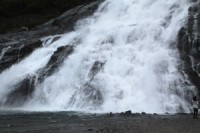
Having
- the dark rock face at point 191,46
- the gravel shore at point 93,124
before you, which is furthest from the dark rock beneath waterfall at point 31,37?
the gravel shore at point 93,124

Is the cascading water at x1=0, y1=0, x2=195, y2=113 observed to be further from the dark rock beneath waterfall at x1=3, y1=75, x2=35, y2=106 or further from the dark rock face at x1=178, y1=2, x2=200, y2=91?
the dark rock face at x1=178, y1=2, x2=200, y2=91

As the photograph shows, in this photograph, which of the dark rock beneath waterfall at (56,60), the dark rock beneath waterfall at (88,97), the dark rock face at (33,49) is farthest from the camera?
Result: the dark rock beneath waterfall at (56,60)

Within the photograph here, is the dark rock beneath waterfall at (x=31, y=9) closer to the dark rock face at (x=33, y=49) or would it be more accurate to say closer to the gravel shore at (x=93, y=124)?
the dark rock face at (x=33, y=49)

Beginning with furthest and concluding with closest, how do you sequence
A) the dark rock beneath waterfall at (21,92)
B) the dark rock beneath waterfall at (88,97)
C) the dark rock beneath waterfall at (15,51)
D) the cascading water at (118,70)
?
the dark rock beneath waterfall at (15,51), the dark rock beneath waterfall at (21,92), the dark rock beneath waterfall at (88,97), the cascading water at (118,70)

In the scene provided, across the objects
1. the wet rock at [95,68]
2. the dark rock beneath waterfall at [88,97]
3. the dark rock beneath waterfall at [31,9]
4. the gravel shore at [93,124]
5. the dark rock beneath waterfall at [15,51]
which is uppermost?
the dark rock beneath waterfall at [31,9]

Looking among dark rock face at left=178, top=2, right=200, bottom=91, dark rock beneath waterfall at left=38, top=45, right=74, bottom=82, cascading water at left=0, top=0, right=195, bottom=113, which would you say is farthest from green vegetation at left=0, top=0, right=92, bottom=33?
dark rock face at left=178, top=2, right=200, bottom=91

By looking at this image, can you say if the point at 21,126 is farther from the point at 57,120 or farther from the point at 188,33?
the point at 188,33

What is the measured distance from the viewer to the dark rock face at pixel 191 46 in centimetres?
3197

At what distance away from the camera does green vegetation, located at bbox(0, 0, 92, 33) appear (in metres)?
63.1

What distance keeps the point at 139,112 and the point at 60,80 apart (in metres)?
8.94

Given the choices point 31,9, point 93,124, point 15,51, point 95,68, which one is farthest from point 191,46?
point 31,9

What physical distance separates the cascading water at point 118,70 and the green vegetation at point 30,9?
63.1ft

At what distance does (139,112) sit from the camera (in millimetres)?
29312

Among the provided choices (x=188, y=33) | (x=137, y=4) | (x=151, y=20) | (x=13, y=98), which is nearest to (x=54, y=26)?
(x=137, y=4)
